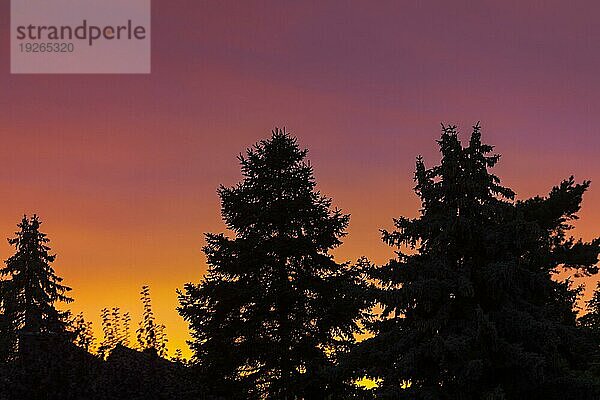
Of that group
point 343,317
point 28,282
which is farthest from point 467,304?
point 28,282

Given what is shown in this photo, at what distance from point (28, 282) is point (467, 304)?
3640 centimetres

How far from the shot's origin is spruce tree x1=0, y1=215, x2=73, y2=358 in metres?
52.2

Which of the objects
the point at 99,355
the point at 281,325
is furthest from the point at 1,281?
the point at 99,355

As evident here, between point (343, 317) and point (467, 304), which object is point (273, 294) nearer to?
point (343, 317)

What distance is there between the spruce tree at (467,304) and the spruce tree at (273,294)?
5674mm

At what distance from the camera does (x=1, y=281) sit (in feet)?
173

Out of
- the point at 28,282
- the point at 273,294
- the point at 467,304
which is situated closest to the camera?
the point at 467,304

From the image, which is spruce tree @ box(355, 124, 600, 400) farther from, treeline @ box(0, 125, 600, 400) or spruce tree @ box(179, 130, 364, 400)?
spruce tree @ box(179, 130, 364, 400)

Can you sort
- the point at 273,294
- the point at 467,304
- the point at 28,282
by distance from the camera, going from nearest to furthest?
the point at 467,304
the point at 273,294
the point at 28,282

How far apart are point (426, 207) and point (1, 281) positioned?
35698 mm

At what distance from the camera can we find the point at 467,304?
25000mm

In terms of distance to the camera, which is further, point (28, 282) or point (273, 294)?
point (28, 282)

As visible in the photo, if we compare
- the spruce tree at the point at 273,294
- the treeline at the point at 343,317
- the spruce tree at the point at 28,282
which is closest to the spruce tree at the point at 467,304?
the treeline at the point at 343,317

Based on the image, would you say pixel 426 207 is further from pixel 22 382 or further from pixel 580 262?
pixel 580 262
